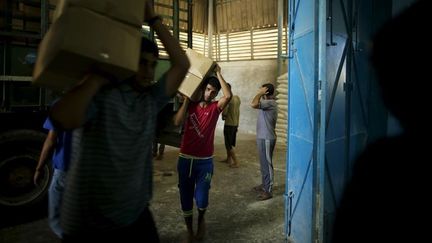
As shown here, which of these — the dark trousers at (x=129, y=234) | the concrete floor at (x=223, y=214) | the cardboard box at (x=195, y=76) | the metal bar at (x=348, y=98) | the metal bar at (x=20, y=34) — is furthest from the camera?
the concrete floor at (x=223, y=214)

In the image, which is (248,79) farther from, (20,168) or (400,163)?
(400,163)

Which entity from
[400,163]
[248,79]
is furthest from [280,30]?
[400,163]

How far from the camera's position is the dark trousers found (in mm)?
1438

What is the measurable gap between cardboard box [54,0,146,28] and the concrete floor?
2736 mm

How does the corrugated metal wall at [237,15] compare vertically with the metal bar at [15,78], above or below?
above

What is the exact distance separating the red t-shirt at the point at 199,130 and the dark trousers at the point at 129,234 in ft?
5.58

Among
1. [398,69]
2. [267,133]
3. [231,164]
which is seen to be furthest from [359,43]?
[231,164]

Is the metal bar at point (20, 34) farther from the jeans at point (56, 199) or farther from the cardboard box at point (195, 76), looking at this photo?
the jeans at point (56, 199)

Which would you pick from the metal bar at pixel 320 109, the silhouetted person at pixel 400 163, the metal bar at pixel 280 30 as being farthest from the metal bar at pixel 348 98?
the metal bar at pixel 280 30

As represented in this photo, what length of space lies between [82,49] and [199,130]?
221cm

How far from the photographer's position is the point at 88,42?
4.27 ft

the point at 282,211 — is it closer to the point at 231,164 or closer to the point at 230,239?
the point at 230,239

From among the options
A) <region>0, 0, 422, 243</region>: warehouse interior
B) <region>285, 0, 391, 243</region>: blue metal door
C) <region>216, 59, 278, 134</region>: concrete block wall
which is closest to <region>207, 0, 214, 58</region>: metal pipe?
<region>216, 59, 278, 134</region>: concrete block wall

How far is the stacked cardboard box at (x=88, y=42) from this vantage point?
1280 mm
